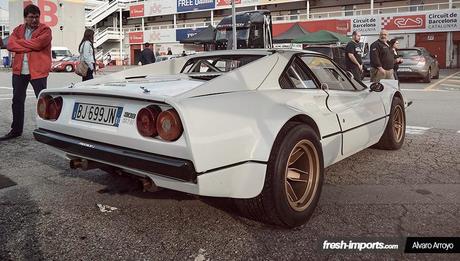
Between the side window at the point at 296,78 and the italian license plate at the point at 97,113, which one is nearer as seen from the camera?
the italian license plate at the point at 97,113

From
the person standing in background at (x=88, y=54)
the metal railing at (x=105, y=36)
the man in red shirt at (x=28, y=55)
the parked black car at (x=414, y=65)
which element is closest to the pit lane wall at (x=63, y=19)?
the metal railing at (x=105, y=36)

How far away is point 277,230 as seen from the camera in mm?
2557

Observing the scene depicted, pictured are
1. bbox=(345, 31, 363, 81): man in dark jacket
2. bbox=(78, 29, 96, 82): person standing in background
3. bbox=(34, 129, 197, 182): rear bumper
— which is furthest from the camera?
bbox=(345, 31, 363, 81): man in dark jacket

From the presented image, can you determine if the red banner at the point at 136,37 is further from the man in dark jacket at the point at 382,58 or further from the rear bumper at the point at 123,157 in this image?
the rear bumper at the point at 123,157

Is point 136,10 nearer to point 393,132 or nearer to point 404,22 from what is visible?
point 404,22

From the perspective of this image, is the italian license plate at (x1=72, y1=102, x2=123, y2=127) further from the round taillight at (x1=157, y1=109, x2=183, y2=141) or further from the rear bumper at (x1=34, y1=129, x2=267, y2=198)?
the round taillight at (x1=157, y1=109, x2=183, y2=141)

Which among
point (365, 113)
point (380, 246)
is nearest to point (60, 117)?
point (380, 246)

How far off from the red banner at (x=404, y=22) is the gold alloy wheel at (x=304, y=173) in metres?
31.2

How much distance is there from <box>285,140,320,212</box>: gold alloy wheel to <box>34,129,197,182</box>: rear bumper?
80 cm

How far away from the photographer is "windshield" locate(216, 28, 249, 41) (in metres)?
16.5

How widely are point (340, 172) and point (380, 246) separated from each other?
155 centimetres

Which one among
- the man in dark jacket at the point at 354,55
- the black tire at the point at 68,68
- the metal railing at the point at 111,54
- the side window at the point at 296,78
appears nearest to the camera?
the side window at the point at 296,78

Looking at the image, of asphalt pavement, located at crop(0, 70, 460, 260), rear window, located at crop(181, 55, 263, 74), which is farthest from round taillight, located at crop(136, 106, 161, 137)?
rear window, located at crop(181, 55, 263, 74)

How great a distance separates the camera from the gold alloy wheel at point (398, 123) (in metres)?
4.62
